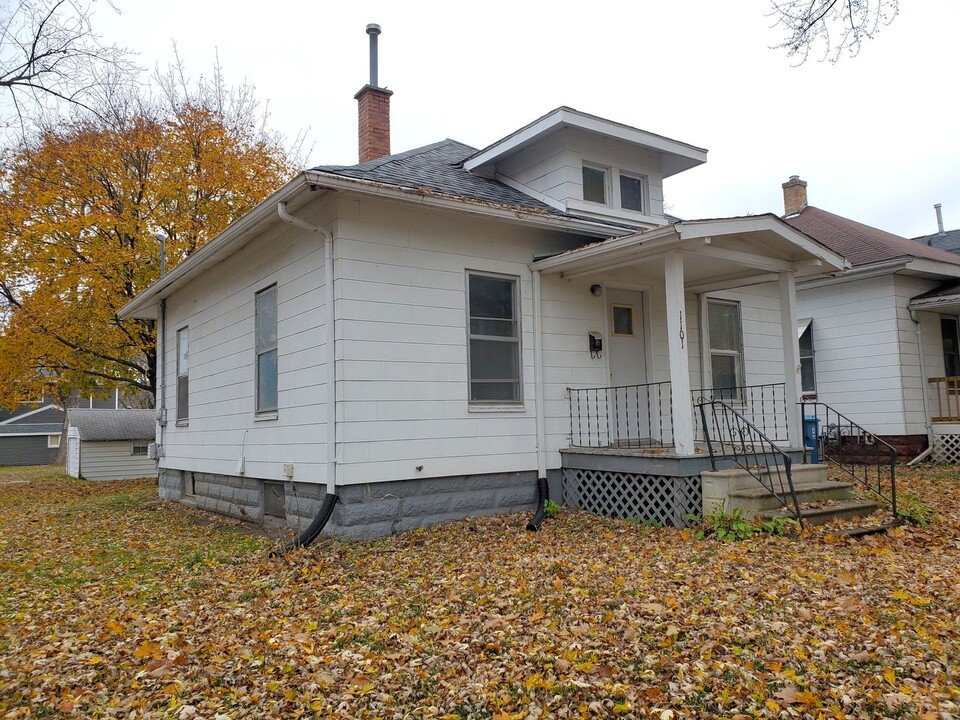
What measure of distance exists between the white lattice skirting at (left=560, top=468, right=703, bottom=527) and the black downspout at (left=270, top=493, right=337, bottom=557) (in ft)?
9.44

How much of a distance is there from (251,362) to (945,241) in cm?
1971

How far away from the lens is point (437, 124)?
30109 millimetres

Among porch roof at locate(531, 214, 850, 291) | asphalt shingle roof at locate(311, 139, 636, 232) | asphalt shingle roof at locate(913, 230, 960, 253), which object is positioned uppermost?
asphalt shingle roof at locate(913, 230, 960, 253)

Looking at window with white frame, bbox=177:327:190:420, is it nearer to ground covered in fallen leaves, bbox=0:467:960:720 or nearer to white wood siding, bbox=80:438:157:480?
ground covered in fallen leaves, bbox=0:467:960:720

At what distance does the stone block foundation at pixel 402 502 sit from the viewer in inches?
273

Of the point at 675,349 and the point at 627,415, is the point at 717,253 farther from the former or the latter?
the point at 627,415

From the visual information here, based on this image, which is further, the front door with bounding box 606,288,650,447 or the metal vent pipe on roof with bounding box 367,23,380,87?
the metal vent pipe on roof with bounding box 367,23,380,87

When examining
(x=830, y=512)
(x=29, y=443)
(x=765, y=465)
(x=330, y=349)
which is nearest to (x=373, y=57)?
(x=330, y=349)

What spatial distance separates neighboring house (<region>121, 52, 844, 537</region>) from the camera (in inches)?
279

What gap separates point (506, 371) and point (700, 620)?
4343 millimetres

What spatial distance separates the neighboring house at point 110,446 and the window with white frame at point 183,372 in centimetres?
821

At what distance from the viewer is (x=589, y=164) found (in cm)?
988

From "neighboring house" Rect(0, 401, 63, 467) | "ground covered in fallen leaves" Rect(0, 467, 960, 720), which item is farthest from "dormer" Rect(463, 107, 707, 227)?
"neighboring house" Rect(0, 401, 63, 467)

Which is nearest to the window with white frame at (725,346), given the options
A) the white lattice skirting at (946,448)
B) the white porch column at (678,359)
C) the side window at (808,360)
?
the white porch column at (678,359)
